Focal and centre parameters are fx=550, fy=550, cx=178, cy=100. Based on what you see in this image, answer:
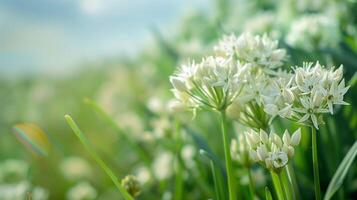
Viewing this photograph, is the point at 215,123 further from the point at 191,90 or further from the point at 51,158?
the point at 51,158

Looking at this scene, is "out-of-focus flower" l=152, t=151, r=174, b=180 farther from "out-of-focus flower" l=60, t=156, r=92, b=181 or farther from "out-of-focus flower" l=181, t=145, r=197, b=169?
"out-of-focus flower" l=60, t=156, r=92, b=181

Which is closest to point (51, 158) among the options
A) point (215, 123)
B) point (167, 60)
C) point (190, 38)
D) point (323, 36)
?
point (167, 60)

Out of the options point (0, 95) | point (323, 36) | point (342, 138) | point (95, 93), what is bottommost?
point (342, 138)

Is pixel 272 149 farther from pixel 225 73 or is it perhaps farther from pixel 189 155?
pixel 189 155

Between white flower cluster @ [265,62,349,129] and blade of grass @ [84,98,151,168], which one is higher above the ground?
blade of grass @ [84,98,151,168]

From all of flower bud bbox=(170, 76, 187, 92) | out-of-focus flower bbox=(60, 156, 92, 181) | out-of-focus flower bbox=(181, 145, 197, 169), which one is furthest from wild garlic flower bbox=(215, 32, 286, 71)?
out-of-focus flower bbox=(60, 156, 92, 181)

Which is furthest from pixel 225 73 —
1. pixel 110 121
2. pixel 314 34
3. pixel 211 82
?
pixel 314 34
